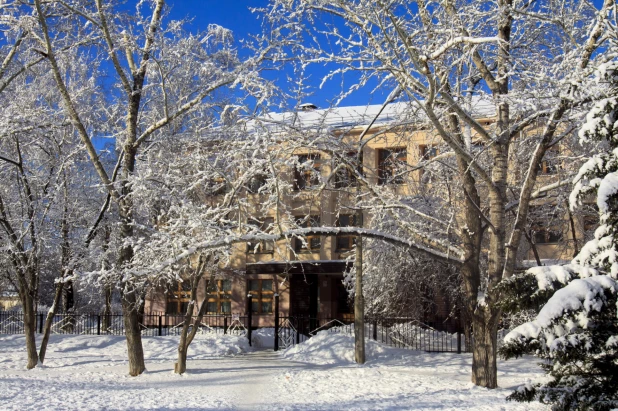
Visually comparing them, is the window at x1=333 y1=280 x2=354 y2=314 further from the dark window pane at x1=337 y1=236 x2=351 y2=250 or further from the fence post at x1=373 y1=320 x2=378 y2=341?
the fence post at x1=373 y1=320 x2=378 y2=341

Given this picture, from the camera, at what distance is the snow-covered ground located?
10.7 m

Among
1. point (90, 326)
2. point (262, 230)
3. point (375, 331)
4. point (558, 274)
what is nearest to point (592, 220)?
point (375, 331)

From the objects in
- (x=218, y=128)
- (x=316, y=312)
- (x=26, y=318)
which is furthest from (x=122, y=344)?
(x=316, y=312)

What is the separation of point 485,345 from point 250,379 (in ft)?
17.4

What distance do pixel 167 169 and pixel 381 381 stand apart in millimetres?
6782

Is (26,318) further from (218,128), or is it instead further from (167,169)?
(218,128)

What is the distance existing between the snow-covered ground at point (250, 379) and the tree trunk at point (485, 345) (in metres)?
0.30

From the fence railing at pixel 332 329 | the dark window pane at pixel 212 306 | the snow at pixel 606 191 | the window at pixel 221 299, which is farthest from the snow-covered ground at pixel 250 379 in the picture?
the dark window pane at pixel 212 306

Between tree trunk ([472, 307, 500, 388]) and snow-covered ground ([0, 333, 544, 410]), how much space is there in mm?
303

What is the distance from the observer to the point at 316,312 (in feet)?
105

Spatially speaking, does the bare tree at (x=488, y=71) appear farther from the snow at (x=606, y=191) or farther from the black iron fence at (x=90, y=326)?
the black iron fence at (x=90, y=326)

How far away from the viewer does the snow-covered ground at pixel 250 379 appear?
35.0ft

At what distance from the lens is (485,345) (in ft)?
38.7

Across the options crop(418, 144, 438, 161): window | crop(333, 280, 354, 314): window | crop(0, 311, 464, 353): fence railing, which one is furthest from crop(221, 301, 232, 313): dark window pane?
crop(418, 144, 438, 161): window
